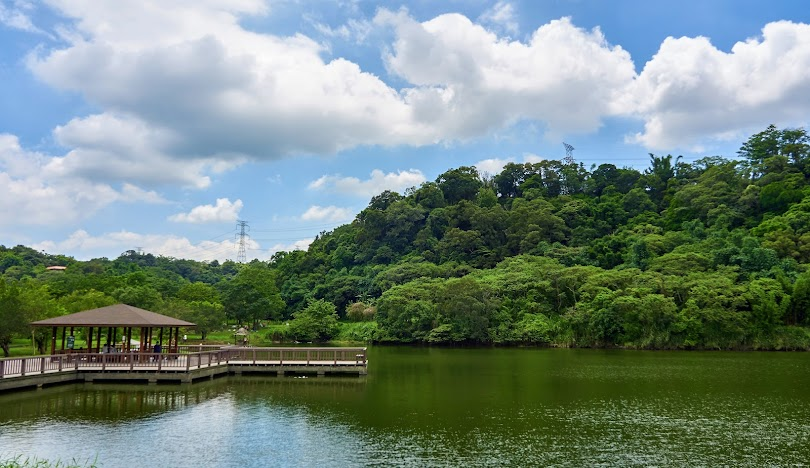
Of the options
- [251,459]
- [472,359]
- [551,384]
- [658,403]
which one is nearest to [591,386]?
[551,384]

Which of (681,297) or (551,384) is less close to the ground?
(681,297)

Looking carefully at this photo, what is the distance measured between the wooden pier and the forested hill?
11.6 m

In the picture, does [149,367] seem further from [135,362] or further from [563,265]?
[563,265]

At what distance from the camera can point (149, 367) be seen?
83.3 ft

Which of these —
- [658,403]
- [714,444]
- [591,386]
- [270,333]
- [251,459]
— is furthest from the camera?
[270,333]

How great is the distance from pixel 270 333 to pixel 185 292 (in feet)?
38.1

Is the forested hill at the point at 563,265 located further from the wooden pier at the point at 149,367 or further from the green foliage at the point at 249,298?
the wooden pier at the point at 149,367

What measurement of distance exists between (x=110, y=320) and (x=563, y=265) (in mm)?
49657

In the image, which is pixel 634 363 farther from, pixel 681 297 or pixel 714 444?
pixel 714 444

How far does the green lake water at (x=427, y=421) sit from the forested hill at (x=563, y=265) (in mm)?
19270

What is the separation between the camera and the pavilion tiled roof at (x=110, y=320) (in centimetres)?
2527

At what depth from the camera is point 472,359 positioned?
38438 mm

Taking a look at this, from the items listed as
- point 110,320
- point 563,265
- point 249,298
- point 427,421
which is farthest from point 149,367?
Result: point 563,265

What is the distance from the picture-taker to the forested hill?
46969 mm
